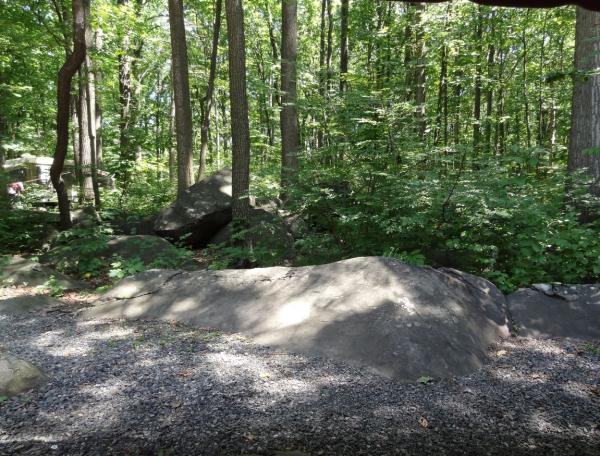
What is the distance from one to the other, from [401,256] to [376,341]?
2033mm

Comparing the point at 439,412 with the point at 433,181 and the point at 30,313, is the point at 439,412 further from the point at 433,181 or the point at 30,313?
the point at 30,313

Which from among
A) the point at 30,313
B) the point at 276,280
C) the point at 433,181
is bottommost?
the point at 30,313

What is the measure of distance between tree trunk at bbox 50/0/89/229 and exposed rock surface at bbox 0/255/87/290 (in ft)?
8.67

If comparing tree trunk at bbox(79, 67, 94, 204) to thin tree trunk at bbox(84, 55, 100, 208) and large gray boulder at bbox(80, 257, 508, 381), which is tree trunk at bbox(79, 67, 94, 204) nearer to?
thin tree trunk at bbox(84, 55, 100, 208)

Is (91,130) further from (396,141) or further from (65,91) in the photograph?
(396,141)

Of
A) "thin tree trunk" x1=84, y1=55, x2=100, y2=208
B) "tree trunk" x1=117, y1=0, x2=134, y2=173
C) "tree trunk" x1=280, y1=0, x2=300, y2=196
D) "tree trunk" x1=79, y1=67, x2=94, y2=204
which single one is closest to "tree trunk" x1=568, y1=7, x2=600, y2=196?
"tree trunk" x1=280, y1=0, x2=300, y2=196

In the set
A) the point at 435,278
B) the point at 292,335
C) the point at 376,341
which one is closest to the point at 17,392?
the point at 292,335

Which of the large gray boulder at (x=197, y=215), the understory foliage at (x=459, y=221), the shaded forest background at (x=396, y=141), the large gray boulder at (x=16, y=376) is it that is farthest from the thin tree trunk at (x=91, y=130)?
the large gray boulder at (x=16, y=376)

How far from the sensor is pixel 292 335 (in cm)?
434

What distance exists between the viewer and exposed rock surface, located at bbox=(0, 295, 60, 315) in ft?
18.5

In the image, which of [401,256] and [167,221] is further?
[167,221]

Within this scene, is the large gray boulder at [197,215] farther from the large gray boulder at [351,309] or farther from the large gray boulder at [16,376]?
the large gray boulder at [16,376]

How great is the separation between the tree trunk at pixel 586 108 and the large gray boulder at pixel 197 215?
792 centimetres

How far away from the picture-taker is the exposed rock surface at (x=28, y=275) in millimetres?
7492
